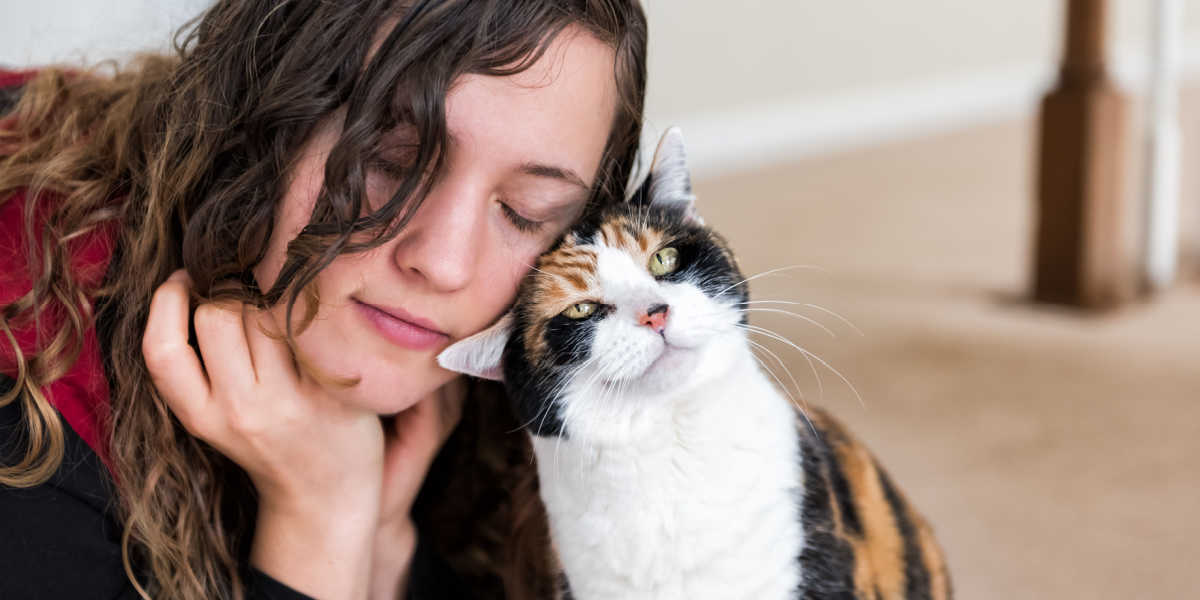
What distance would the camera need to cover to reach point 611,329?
2.76 ft

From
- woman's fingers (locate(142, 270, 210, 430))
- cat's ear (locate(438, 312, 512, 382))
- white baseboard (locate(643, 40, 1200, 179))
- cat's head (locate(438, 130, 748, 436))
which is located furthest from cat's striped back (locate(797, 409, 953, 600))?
white baseboard (locate(643, 40, 1200, 179))

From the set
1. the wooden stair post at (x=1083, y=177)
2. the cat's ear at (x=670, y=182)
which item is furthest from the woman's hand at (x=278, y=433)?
the wooden stair post at (x=1083, y=177)

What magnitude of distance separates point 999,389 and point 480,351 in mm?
1408

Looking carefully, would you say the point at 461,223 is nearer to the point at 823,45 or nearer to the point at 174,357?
the point at 174,357

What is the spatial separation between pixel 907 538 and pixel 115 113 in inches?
34.8

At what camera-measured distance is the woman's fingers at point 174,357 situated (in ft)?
2.86

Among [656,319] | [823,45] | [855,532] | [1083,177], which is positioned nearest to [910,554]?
[855,532]

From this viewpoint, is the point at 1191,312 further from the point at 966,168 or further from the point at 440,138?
the point at 440,138

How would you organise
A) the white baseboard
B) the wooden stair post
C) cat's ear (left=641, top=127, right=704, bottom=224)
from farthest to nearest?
the white baseboard, the wooden stair post, cat's ear (left=641, top=127, right=704, bottom=224)

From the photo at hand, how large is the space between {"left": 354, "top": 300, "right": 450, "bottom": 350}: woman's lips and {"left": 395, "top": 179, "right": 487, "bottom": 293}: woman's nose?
5 centimetres

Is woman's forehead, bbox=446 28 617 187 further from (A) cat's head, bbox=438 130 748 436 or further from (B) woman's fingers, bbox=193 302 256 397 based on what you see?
(B) woman's fingers, bbox=193 302 256 397

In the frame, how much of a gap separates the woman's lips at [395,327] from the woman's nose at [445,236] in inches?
2.0

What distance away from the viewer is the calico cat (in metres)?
0.85

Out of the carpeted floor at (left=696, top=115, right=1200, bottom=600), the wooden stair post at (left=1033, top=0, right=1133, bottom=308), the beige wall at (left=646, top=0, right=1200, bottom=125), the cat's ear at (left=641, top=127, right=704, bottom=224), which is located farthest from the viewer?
the beige wall at (left=646, top=0, right=1200, bottom=125)
